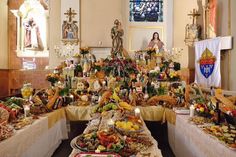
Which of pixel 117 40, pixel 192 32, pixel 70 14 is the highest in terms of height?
pixel 70 14

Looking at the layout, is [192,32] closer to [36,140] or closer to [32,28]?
[32,28]

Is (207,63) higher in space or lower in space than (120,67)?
higher

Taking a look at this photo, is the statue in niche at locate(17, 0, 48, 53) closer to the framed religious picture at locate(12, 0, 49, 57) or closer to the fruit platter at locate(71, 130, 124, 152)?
the framed religious picture at locate(12, 0, 49, 57)

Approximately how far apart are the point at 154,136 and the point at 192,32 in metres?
4.57

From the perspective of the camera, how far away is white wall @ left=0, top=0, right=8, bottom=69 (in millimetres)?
10430

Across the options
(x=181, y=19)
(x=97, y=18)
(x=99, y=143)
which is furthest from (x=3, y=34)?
(x=99, y=143)

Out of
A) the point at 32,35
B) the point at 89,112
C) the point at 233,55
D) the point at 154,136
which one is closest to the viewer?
the point at 89,112

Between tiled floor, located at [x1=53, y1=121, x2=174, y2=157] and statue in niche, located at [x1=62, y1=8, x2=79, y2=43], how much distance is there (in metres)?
4.22

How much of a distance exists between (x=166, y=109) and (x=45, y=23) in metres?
7.73

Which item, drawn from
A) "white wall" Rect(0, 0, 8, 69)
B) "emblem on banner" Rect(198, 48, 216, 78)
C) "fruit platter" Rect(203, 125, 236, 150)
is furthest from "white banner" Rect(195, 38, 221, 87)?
"white wall" Rect(0, 0, 8, 69)

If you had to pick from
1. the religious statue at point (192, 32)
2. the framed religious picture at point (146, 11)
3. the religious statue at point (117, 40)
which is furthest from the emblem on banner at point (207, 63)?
the framed religious picture at point (146, 11)

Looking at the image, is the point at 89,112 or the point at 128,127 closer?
the point at 128,127

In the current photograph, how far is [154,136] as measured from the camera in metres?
5.75

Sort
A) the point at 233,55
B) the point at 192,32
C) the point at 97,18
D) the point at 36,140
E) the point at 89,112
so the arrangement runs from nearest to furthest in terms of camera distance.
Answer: the point at 36,140 < the point at 89,112 < the point at 233,55 < the point at 192,32 < the point at 97,18
